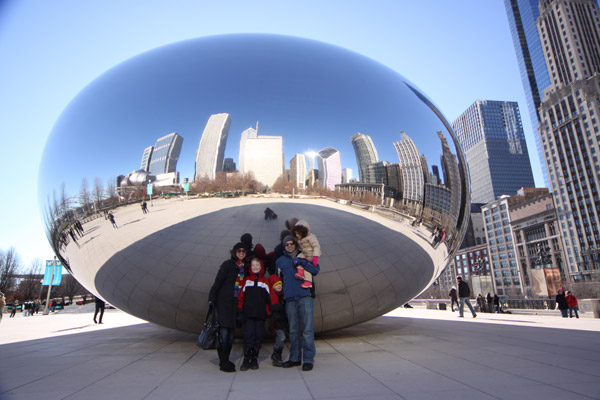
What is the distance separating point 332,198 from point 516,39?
778ft

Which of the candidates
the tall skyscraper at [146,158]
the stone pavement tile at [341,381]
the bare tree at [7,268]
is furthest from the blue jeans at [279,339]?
the bare tree at [7,268]

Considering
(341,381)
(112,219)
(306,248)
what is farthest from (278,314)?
(112,219)

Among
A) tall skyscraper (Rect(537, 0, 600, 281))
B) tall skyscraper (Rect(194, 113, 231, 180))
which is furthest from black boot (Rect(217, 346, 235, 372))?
tall skyscraper (Rect(537, 0, 600, 281))

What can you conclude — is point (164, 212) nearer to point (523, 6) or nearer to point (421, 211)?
point (421, 211)

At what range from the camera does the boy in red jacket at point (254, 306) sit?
4051 mm

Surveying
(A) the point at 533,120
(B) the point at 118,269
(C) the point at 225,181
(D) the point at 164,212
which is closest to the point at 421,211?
(C) the point at 225,181

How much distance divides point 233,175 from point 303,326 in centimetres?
208

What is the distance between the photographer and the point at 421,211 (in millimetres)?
5027

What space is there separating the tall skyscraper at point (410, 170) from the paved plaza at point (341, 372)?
2162 millimetres

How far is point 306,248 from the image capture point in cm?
410

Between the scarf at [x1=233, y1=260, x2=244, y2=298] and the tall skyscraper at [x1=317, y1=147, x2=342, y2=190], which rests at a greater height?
the tall skyscraper at [x1=317, y1=147, x2=342, y2=190]

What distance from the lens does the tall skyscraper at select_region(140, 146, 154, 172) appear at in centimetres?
448

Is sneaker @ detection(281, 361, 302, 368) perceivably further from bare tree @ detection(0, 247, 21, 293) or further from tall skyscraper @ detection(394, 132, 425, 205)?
bare tree @ detection(0, 247, 21, 293)

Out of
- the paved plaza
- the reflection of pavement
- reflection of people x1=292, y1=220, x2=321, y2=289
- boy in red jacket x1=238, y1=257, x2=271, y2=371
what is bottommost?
the paved plaza
